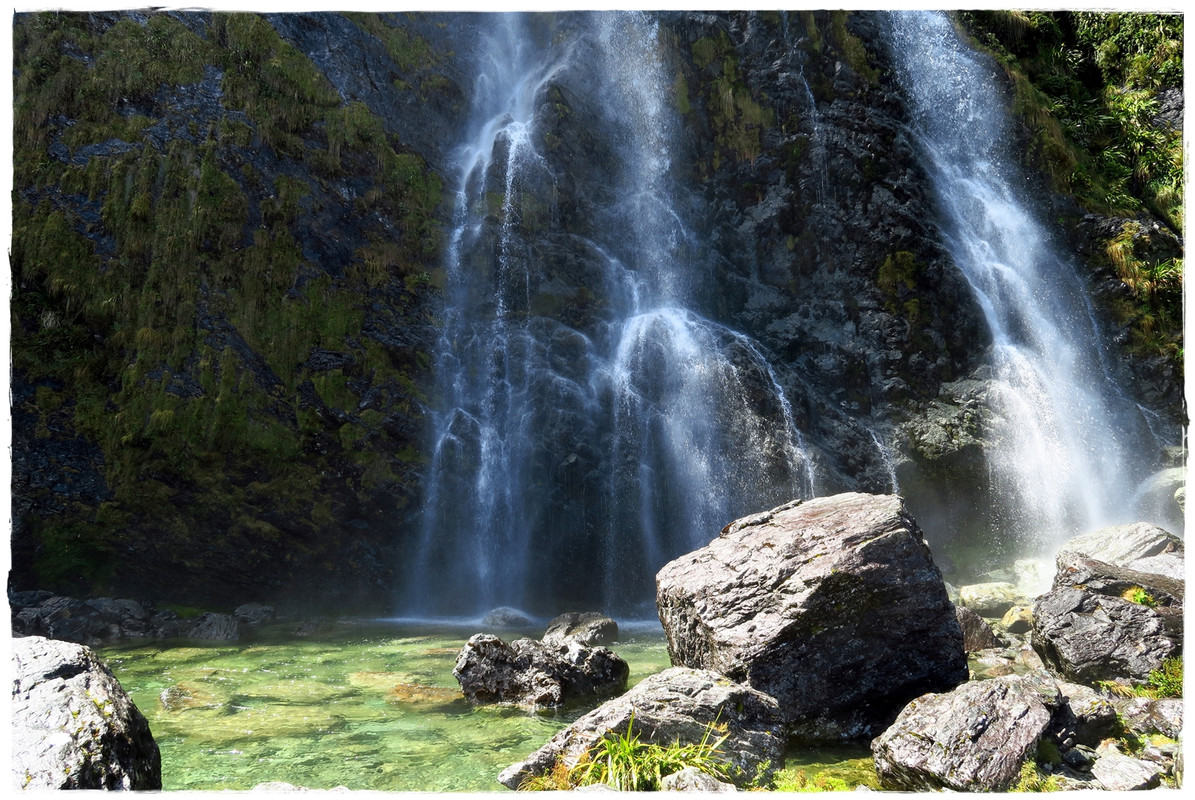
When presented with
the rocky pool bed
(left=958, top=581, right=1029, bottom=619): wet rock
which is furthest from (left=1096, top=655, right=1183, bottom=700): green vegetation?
(left=958, top=581, right=1029, bottom=619): wet rock

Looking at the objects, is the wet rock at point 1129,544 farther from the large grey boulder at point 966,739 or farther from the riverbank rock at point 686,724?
the riverbank rock at point 686,724

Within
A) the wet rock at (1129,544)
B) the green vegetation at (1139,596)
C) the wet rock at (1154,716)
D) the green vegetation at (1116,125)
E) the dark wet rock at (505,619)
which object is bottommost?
the wet rock at (1154,716)

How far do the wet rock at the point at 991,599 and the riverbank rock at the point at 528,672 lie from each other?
8654 mm

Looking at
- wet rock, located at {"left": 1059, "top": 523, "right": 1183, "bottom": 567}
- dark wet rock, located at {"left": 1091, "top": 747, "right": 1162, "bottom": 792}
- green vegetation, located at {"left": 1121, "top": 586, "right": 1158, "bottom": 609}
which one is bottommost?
dark wet rock, located at {"left": 1091, "top": 747, "right": 1162, "bottom": 792}

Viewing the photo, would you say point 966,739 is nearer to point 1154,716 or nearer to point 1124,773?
point 1124,773

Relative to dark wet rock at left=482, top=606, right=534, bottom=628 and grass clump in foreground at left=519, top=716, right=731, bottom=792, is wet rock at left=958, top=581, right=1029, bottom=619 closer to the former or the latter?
dark wet rock at left=482, top=606, right=534, bottom=628

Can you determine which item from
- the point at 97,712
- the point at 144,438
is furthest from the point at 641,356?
the point at 97,712

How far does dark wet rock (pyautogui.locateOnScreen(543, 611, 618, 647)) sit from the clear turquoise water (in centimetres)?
34

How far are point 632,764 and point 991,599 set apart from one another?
11.4 m

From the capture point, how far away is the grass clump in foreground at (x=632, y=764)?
5020 millimetres

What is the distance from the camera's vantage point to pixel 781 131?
21766 mm

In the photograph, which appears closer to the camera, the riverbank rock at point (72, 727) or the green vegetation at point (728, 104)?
the riverbank rock at point (72, 727)

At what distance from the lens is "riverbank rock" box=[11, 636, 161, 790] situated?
3.90m

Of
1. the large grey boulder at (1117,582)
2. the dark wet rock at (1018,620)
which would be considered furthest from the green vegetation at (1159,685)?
the dark wet rock at (1018,620)
